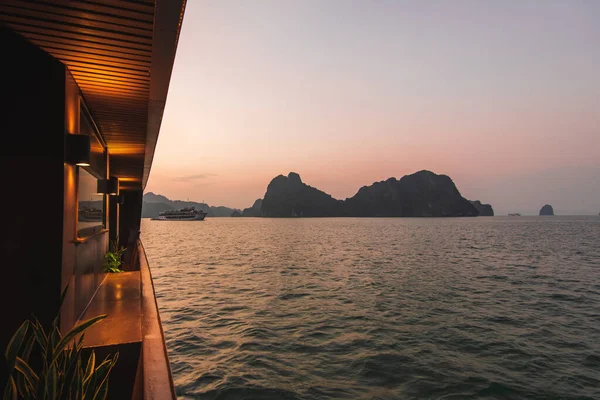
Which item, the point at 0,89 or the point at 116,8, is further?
the point at 0,89

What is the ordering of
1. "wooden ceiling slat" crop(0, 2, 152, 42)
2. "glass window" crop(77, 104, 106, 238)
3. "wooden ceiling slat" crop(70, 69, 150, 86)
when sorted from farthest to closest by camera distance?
1. "glass window" crop(77, 104, 106, 238)
2. "wooden ceiling slat" crop(70, 69, 150, 86)
3. "wooden ceiling slat" crop(0, 2, 152, 42)

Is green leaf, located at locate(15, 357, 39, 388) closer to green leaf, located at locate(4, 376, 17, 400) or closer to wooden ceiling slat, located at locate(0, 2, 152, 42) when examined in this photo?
green leaf, located at locate(4, 376, 17, 400)

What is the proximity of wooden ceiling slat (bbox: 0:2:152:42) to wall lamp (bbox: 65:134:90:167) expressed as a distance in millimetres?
1300

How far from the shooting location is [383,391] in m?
5.62

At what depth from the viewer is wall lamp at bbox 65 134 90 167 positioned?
377cm

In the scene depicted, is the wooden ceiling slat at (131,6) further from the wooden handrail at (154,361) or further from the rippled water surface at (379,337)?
the rippled water surface at (379,337)

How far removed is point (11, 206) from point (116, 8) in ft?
7.37

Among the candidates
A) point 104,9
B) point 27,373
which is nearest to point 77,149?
point 104,9

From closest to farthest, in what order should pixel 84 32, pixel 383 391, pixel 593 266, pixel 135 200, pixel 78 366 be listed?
1. pixel 78 366
2. pixel 84 32
3. pixel 383 391
4. pixel 135 200
5. pixel 593 266

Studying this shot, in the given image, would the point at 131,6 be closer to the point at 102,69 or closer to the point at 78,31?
the point at 78,31

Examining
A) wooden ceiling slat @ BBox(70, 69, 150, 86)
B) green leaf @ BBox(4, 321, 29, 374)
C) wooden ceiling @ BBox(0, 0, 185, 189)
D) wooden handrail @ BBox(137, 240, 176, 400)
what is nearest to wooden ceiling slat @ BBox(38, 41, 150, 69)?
wooden ceiling @ BBox(0, 0, 185, 189)

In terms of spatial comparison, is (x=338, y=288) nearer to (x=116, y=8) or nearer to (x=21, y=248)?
(x=21, y=248)

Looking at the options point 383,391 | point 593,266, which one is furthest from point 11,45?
point 593,266

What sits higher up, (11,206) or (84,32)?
(84,32)
